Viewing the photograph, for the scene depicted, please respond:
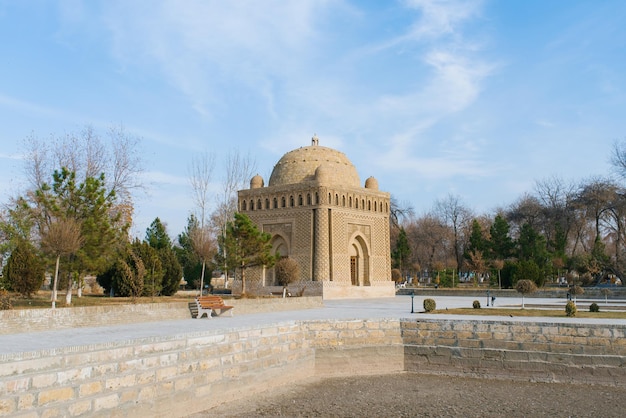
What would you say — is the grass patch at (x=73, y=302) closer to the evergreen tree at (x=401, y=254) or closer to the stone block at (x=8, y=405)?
the stone block at (x=8, y=405)

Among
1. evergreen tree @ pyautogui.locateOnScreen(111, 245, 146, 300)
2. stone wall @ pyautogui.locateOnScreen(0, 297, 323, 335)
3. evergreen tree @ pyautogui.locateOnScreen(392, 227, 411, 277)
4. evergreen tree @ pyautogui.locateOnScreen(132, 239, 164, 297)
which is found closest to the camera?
stone wall @ pyautogui.locateOnScreen(0, 297, 323, 335)

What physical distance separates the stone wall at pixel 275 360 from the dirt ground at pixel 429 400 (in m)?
0.35

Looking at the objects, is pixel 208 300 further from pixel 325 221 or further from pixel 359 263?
pixel 359 263

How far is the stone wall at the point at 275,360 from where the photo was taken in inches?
279

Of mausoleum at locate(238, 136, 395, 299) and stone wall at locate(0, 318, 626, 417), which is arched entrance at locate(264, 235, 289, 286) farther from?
stone wall at locate(0, 318, 626, 417)

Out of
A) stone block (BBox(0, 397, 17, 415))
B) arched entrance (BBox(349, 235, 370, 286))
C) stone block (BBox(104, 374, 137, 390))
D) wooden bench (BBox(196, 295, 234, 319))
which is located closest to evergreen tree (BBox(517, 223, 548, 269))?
arched entrance (BBox(349, 235, 370, 286))

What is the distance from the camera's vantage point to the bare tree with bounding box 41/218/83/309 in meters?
15.1

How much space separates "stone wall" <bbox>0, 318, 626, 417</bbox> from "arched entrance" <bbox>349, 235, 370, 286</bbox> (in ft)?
54.9

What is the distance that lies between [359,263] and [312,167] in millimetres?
5899

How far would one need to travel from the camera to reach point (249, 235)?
850 inches

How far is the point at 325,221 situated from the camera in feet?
92.6

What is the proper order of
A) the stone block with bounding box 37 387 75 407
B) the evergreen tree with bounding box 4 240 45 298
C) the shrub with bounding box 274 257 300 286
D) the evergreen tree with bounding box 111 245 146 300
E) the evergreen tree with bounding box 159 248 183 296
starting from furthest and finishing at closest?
the shrub with bounding box 274 257 300 286
the evergreen tree with bounding box 159 248 183 296
the evergreen tree with bounding box 111 245 146 300
the evergreen tree with bounding box 4 240 45 298
the stone block with bounding box 37 387 75 407

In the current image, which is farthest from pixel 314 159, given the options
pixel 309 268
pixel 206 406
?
pixel 206 406

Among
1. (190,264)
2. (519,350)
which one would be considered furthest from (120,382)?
(190,264)
